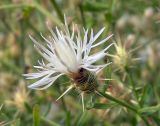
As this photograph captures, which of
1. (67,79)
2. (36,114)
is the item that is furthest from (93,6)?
(36,114)

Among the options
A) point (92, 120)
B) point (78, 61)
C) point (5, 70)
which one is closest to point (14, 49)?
point (5, 70)

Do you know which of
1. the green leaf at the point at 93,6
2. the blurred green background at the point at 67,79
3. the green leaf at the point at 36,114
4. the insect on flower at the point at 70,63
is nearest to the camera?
the insect on flower at the point at 70,63

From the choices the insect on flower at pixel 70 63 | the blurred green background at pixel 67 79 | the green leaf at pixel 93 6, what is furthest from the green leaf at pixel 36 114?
the green leaf at pixel 93 6

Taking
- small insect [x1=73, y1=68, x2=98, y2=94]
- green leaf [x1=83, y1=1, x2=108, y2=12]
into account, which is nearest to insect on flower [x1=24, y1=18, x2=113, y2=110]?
small insect [x1=73, y1=68, x2=98, y2=94]

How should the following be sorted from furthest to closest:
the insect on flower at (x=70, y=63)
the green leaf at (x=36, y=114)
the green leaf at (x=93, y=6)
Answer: the green leaf at (x=93, y=6)
the green leaf at (x=36, y=114)
the insect on flower at (x=70, y=63)

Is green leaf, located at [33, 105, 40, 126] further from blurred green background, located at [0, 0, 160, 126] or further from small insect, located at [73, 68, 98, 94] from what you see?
small insect, located at [73, 68, 98, 94]

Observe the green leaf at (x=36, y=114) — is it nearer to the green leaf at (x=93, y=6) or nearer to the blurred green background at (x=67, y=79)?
the blurred green background at (x=67, y=79)

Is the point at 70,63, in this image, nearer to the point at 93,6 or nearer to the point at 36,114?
the point at 36,114
